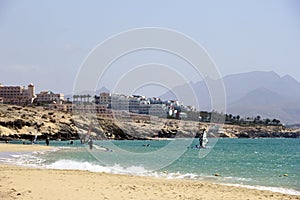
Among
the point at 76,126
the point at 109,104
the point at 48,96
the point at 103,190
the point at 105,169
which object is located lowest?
the point at 105,169

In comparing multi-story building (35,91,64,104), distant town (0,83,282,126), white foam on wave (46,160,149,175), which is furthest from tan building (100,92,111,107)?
white foam on wave (46,160,149,175)

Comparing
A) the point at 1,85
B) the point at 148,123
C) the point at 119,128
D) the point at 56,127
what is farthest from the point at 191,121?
the point at 1,85

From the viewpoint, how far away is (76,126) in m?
102

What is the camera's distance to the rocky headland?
86.2m

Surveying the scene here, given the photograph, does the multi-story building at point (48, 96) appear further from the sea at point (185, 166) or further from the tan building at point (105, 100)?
the sea at point (185, 166)

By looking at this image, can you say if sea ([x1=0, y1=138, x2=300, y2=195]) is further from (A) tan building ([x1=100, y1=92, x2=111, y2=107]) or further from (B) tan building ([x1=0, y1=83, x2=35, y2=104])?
(B) tan building ([x1=0, y1=83, x2=35, y2=104])

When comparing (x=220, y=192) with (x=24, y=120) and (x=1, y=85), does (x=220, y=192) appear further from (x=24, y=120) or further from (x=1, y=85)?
(x=1, y=85)

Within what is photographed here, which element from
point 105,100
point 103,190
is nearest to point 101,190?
point 103,190

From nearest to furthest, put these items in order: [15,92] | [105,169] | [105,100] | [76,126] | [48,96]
→ [105,169] → [76,126] → [105,100] → [15,92] → [48,96]

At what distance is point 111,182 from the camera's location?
725 inches

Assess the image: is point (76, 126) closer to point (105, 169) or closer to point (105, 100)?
point (105, 100)

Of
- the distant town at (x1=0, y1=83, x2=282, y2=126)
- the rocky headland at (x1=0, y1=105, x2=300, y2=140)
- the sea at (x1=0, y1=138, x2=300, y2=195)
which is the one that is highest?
the distant town at (x1=0, y1=83, x2=282, y2=126)

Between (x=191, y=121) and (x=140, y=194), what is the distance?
425 ft

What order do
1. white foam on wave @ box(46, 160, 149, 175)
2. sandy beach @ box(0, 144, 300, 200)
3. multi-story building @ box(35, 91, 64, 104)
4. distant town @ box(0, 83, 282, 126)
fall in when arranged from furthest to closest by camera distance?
multi-story building @ box(35, 91, 64, 104) < distant town @ box(0, 83, 282, 126) < white foam on wave @ box(46, 160, 149, 175) < sandy beach @ box(0, 144, 300, 200)
